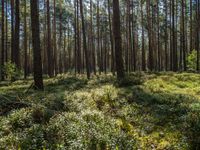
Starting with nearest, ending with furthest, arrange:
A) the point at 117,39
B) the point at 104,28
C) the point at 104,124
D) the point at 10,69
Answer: the point at 104,124
the point at 117,39
the point at 10,69
the point at 104,28

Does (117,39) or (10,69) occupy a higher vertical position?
(117,39)

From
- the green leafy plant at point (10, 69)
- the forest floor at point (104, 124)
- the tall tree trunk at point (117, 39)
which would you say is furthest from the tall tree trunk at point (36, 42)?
the green leafy plant at point (10, 69)

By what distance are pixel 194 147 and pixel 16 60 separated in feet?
70.9

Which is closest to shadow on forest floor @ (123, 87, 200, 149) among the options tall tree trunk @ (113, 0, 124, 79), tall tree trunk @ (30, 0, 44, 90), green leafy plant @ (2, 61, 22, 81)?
tall tree trunk @ (113, 0, 124, 79)

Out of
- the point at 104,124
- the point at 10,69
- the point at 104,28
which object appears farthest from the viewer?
the point at 104,28

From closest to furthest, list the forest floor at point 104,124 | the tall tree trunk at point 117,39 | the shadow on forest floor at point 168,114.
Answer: the forest floor at point 104,124, the shadow on forest floor at point 168,114, the tall tree trunk at point 117,39

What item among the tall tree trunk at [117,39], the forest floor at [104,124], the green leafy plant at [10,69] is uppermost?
the tall tree trunk at [117,39]

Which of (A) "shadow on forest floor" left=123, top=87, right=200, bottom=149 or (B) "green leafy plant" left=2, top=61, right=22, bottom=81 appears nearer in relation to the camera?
(A) "shadow on forest floor" left=123, top=87, right=200, bottom=149

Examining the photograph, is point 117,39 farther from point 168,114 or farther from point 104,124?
point 104,124

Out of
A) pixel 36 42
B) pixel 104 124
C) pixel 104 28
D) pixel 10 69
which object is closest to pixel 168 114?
pixel 104 124

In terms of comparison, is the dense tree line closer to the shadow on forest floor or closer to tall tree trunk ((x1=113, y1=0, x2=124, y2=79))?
tall tree trunk ((x1=113, y1=0, x2=124, y2=79))

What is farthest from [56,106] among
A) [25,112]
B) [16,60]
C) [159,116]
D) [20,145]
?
[16,60]

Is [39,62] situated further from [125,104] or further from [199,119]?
[199,119]

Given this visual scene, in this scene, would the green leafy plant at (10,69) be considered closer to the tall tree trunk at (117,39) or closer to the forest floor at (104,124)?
the tall tree trunk at (117,39)
